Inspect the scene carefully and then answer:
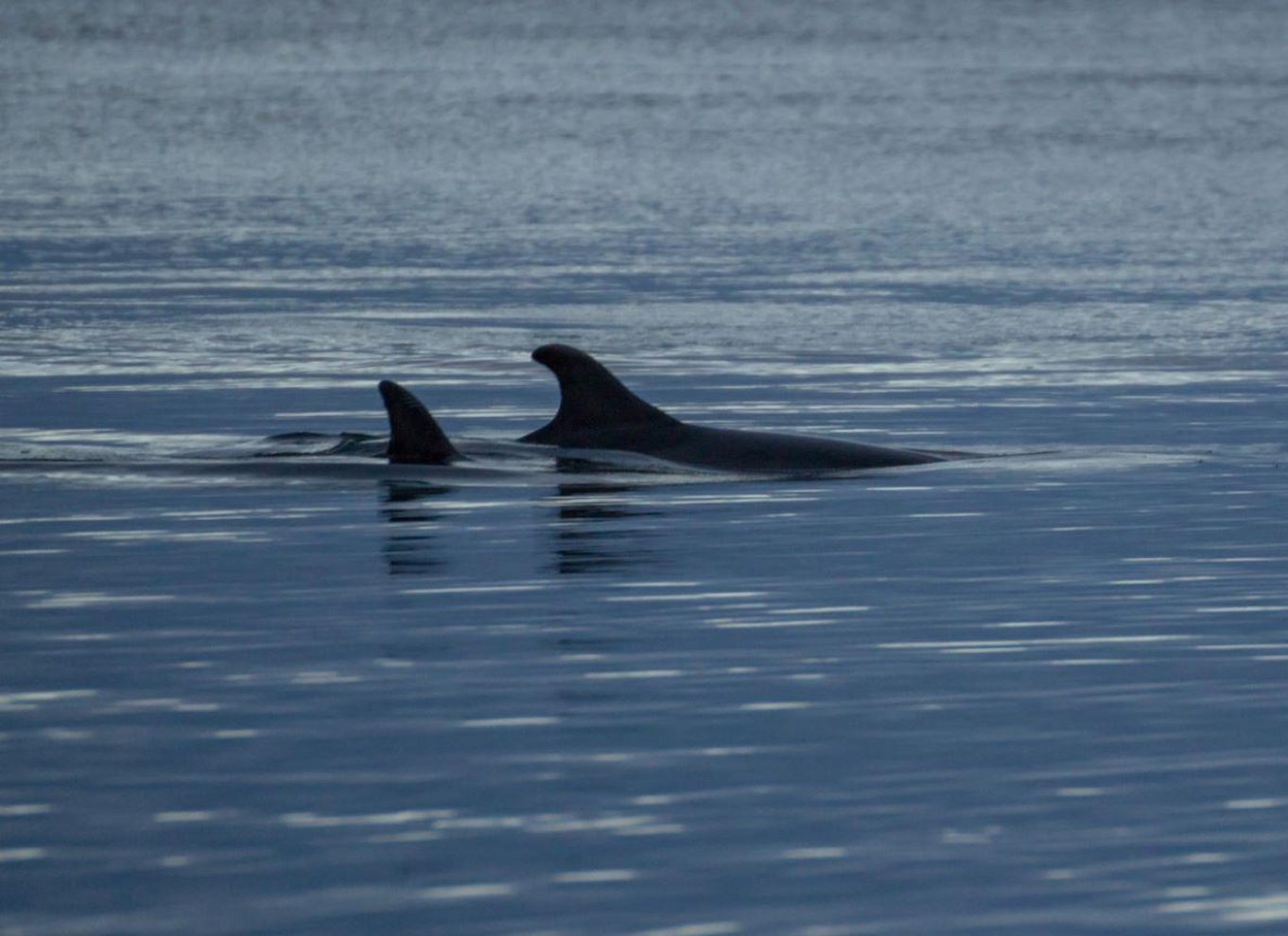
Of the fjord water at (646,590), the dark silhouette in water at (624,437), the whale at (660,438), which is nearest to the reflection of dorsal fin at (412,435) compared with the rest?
the dark silhouette in water at (624,437)

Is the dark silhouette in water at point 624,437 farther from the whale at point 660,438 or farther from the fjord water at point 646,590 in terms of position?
the fjord water at point 646,590

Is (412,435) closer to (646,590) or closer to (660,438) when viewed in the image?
(660,438)

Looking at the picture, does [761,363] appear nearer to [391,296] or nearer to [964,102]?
[391,296]

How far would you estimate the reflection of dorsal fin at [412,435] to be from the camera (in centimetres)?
1552

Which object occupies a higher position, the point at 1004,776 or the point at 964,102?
the point at 964,102

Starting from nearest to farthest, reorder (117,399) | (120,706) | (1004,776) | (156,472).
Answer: (1004,776), (120,706), (156,472), (117,399)

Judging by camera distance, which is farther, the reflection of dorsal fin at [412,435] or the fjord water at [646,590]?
the reflection of dorsal fin at [412,435]

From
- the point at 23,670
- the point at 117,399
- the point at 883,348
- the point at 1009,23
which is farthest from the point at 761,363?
the point at 1009,23

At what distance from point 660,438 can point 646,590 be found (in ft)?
14.9

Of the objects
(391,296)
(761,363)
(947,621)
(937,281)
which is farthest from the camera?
(937,281)

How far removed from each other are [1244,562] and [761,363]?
32.0ft

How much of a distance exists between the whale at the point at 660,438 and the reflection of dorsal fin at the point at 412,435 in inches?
31.9

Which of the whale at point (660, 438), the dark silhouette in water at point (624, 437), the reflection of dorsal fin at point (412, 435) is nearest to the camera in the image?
the reflection of dorsal fin at point (412, 435)

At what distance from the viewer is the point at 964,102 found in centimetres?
6956
